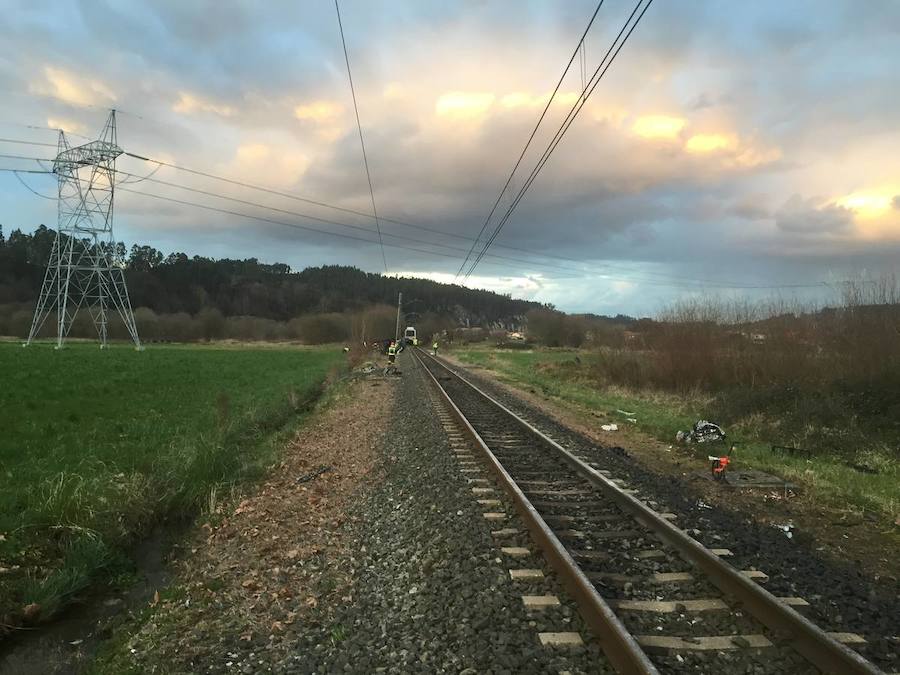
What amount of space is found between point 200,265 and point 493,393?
150 meters

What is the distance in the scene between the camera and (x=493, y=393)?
23.0 m

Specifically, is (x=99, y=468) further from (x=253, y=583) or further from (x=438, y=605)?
(x=438, y=605)

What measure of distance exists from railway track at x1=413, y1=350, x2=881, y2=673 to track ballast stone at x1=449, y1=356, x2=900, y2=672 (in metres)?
0.17

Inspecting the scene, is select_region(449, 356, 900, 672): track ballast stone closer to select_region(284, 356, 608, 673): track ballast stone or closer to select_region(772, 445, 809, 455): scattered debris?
select_region(284, 356, 608, 673): track ballast stone

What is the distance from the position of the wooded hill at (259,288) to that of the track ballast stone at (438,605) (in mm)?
120002

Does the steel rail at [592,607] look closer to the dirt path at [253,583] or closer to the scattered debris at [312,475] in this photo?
the dirt path at [253,583]

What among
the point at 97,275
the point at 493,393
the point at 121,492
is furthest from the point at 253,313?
the point at 121,492

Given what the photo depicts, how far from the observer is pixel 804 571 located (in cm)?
532

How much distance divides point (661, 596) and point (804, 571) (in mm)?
1663

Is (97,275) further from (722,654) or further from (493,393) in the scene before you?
(722,654)

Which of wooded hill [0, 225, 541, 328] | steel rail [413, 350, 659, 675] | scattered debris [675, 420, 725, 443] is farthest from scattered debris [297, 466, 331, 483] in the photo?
wooded hill [0, 225, 541, 328]

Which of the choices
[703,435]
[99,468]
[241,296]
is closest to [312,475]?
[99,468]

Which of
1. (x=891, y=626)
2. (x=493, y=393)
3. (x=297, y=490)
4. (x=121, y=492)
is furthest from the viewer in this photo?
(x=493, y=393)

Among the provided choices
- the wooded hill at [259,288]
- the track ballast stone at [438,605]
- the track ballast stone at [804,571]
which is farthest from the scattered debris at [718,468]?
the wooded hill at [259,288]
